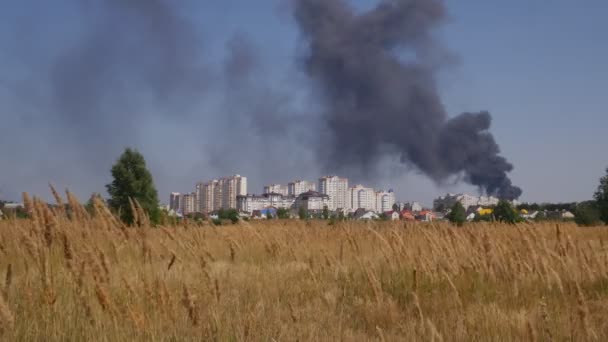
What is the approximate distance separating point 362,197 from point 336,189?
7.79m

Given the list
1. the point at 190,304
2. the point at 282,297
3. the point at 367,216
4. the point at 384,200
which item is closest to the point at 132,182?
the point at 367,216

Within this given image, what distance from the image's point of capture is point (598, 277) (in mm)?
4371

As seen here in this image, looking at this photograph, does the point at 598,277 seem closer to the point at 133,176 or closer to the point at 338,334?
the point at 338,334

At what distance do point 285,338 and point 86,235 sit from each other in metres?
2.84

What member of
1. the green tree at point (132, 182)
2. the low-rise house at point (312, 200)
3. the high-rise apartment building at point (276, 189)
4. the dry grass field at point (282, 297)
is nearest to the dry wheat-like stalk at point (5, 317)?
the dry grass field at point (282, 297)

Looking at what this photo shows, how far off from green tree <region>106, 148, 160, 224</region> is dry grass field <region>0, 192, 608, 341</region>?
24.5 meters

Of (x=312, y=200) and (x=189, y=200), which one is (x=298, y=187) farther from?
(x=189, y=200)

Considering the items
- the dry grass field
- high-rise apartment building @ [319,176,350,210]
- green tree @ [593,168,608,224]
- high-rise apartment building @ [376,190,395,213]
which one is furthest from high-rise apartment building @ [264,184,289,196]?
the dry grass field

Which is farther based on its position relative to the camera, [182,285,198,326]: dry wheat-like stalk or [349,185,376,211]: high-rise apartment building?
[349,185,376,211]: high-rise apartment building

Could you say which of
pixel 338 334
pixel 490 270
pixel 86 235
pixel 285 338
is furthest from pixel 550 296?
pixel 86 235

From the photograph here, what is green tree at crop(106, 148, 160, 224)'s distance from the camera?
29172 mm

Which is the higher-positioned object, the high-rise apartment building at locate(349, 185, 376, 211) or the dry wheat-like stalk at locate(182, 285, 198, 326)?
the high-rise apartment building at locate(349, 185, 376, 211)

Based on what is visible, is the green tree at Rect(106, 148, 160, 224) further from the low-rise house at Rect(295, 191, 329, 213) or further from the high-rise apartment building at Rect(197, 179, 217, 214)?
the low-rise house at Rect(295, 191, 329, 213)

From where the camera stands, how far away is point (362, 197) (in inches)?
5881
